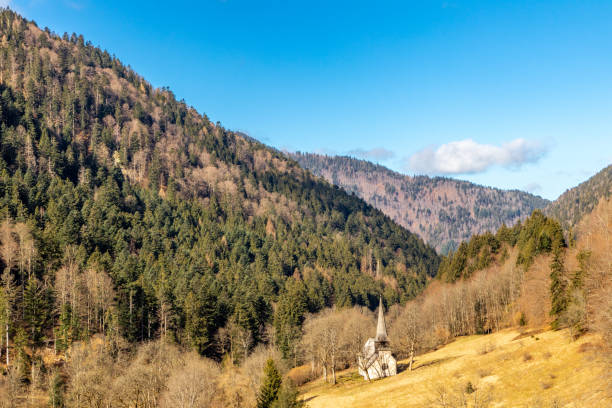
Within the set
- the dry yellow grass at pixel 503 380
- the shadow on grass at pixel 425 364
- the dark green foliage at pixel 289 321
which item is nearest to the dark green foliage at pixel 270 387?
the dry yellow grass at pixel 503 380

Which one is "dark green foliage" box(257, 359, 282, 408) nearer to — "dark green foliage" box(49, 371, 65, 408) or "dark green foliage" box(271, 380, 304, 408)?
"dark green foliage" box(271, 380, 304, 408)

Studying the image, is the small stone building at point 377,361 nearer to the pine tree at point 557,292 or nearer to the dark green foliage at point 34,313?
the pine tree at point 557,292

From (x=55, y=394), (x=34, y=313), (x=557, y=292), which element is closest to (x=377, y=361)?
(x=557, y=292)

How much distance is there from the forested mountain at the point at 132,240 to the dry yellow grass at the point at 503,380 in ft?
91.5

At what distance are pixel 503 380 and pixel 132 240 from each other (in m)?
98.6

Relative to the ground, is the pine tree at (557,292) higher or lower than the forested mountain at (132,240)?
lower

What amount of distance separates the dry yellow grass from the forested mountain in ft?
91.5

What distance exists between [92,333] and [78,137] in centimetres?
11252

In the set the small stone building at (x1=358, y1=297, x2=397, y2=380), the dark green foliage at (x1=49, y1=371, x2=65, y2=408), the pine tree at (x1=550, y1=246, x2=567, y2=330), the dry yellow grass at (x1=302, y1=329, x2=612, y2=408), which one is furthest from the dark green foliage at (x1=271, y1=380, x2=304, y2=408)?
the pine tree at (x1=550, y1=246, x2=567, y2=330)

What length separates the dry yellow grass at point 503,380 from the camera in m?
35.4

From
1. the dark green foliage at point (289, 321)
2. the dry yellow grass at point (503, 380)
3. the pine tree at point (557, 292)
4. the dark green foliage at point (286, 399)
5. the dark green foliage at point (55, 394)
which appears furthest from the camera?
the dark green foliage at point (289, 321)

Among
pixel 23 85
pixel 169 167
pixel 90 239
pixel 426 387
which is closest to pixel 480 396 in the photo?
pixel 426 387

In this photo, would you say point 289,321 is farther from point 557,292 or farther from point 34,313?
point 557,292

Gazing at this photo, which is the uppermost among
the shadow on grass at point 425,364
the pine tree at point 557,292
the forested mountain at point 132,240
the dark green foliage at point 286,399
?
the forested mountain at point 132,240
